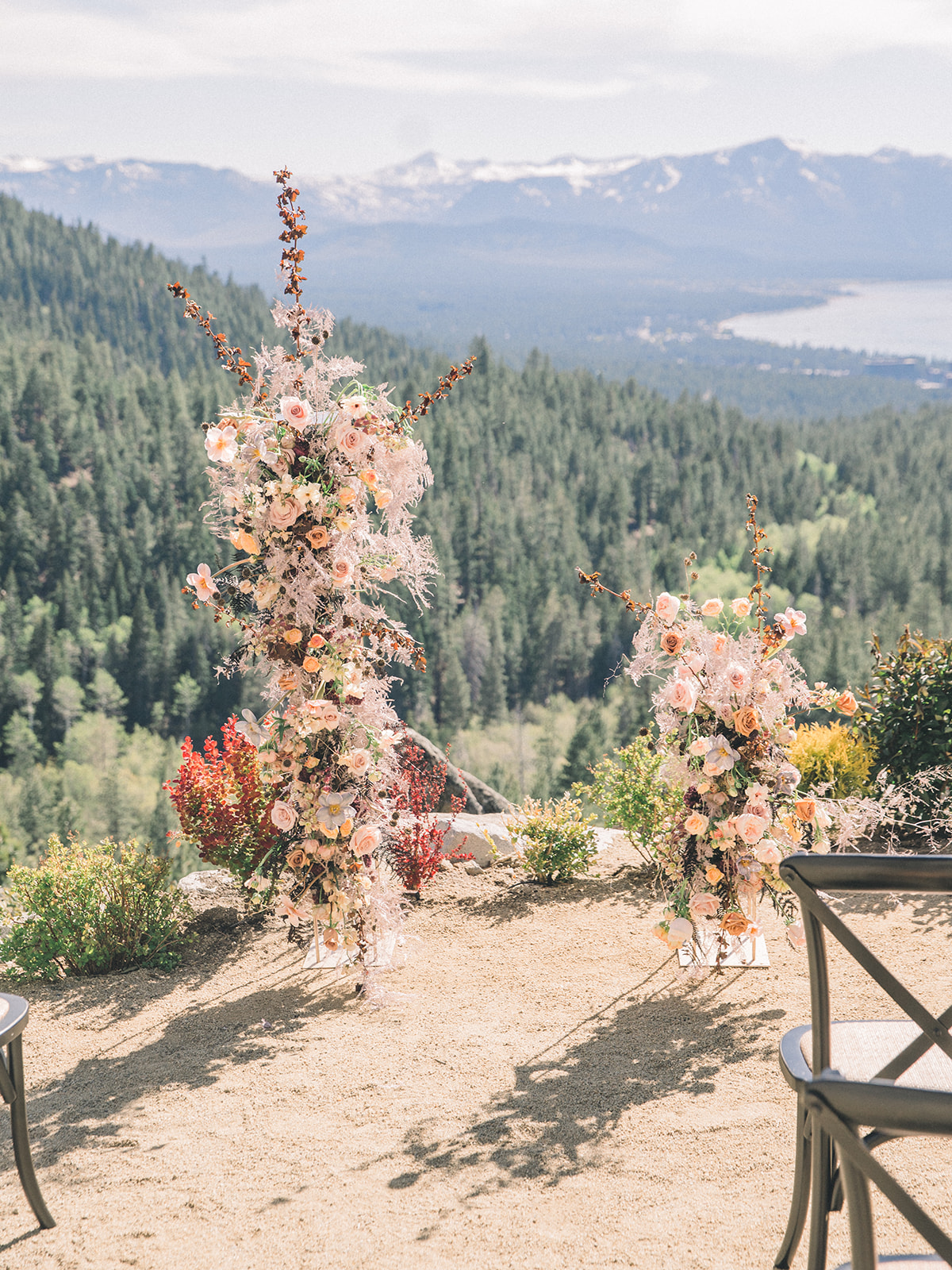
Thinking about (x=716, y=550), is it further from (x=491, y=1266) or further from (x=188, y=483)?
(x=491, y=1266)

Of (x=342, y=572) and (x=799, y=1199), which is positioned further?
(x=342, y=572)

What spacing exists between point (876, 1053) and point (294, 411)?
135 inches

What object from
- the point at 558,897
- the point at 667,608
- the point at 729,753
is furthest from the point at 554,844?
the point at 667,608

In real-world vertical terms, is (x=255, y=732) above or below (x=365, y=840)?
above

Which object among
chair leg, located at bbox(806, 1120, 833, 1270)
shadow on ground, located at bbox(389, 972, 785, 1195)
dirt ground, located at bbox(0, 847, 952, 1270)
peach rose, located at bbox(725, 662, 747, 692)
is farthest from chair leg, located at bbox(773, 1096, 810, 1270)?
peach rose, located at bbox(725, 662, 747, 692)

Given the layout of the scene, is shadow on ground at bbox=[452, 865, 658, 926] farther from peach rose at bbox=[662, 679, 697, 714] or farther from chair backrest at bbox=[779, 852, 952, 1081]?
chair backrest at bbox=[779, 852, 952, 1081]

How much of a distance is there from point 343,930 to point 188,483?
90969 millimetres

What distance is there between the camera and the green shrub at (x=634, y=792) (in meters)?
6.31

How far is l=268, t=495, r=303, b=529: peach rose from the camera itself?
4.62m

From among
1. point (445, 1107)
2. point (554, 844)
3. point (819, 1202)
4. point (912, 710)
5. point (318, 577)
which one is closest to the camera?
point (819, 1202)

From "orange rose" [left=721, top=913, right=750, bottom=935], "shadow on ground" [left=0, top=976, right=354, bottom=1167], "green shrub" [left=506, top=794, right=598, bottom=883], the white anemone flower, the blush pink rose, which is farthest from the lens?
"green shrub" [left=506, top=794, right=598, bottom=883]

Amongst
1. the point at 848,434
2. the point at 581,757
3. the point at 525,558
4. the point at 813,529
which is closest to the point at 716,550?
the point at 813,529

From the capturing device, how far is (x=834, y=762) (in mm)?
6879

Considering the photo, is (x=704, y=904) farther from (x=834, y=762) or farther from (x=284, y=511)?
(x=284, y=511)
